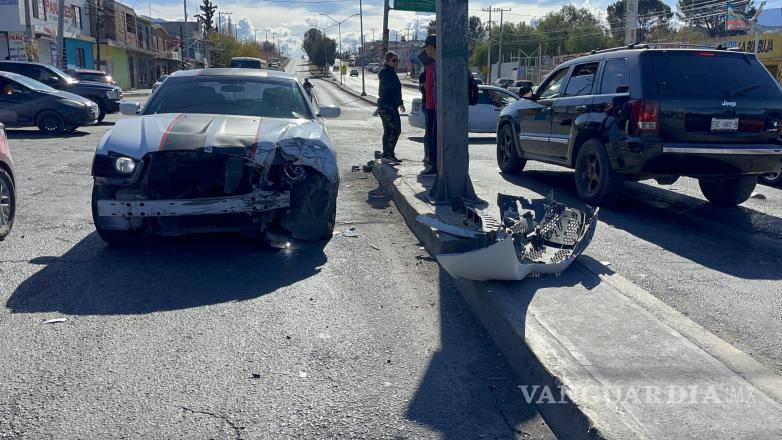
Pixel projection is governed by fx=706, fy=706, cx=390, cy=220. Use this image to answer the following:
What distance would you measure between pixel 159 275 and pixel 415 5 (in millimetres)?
25651

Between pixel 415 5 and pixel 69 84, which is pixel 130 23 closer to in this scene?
pixel 415 5

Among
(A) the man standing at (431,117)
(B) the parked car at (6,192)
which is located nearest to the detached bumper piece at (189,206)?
(B) the parked car at (6,192)

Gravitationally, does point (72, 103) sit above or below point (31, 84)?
below

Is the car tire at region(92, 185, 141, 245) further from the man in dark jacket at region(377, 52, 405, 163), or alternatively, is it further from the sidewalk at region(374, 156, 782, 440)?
the man in dark jacket at region(377, 52, 405, 163)

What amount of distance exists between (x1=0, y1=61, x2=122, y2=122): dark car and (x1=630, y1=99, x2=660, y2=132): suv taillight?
58.8 ft

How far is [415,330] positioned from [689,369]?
1.58 meters

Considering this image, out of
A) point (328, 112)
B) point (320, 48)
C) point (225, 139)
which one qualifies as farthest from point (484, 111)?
point (320, 48)

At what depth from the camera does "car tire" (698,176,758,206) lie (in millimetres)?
8016

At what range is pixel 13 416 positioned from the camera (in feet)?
10.3

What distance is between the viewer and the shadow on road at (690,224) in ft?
19.1

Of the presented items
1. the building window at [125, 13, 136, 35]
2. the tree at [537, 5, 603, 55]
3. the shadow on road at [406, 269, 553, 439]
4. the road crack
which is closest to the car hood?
the shadow on road at [406, 269, 553, 439]

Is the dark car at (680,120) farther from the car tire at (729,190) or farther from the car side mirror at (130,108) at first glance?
the car side mirror at (130,108)

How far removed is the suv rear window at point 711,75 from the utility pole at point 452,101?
2.05 metres

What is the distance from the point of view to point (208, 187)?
568 centimetres
